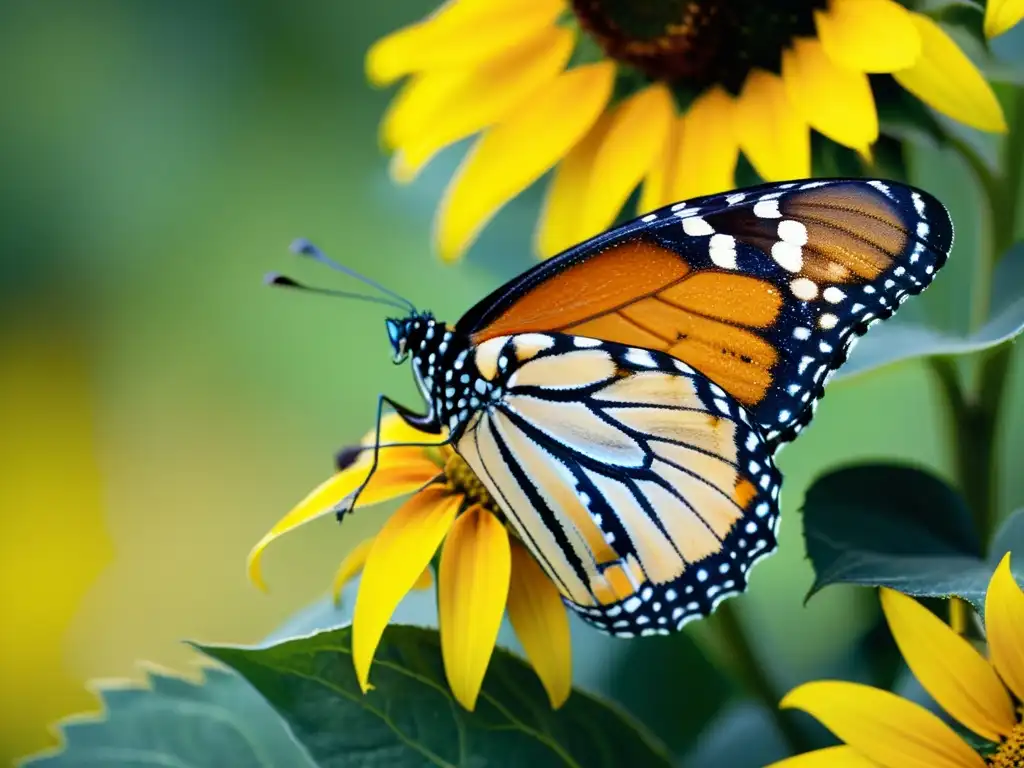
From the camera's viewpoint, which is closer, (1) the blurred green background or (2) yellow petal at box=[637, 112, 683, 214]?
(2) yellow petal at box=[637, 112, 683, 214]

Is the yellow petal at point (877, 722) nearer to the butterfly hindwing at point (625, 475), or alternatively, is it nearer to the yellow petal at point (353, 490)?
the butterfly hindwing at point (625, 475)

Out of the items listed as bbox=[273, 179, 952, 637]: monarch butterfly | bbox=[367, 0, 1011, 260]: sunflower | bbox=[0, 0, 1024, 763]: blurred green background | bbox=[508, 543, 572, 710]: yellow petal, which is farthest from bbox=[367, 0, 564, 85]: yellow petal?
bbox=[0, 0, 1024, 763]: blurred green background

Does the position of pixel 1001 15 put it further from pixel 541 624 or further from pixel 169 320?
pixel 169 320

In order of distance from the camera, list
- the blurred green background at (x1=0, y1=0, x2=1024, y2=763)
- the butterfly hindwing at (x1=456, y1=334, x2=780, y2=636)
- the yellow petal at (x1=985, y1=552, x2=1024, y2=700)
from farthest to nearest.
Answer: the blurred green background at (x1=0, y1=0, x2=1024, y2=763)
the butterfly hindwing at (x1=456, y1=334, x2=780, y2=636)
the yellow petal at (x1=985, y1=552, x2=1024, y2=700)

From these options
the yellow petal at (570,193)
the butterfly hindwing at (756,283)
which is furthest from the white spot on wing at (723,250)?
the yellow petal at (570,193)

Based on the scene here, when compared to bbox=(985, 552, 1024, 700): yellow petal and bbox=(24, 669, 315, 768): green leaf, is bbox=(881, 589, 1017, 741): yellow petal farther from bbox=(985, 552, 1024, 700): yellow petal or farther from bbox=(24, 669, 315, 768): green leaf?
bbox=(24, 669, 315, 768): green leaf

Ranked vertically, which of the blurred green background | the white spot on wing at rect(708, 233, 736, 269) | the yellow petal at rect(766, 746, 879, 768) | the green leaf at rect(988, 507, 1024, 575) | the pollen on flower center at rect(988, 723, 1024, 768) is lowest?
the pollen on flower center at rect(988, 723, 1024, 768)

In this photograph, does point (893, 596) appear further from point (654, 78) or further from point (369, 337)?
point (369, 337)

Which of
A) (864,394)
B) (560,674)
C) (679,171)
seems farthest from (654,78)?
(864,394)
